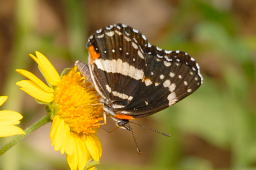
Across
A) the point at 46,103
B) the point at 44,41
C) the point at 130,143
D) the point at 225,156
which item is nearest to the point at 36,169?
the point at 44,41

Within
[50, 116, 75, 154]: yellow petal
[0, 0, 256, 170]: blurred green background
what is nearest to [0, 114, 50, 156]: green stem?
[50, 116, 75, 154]: yellow petal

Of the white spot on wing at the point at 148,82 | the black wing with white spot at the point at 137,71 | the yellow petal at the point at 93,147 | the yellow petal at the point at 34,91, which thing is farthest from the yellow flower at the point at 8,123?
the white spot on wing at the point at 148,82

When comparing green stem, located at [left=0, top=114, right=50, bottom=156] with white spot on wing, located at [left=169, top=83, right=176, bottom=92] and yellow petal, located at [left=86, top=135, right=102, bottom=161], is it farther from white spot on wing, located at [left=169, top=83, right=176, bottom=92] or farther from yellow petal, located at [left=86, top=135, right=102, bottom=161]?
white spot on wing, located at [left=169, top=83, right=176, bottom=92]

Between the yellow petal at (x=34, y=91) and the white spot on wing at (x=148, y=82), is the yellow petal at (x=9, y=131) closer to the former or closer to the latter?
the yellow petal at (x=34, y=91)

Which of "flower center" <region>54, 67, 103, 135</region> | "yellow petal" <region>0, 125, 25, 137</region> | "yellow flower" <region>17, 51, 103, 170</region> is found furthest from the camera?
"flower center" <region>54, 67, 103, 135</region>

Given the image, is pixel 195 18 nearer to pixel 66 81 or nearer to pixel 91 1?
pixel 91 1
